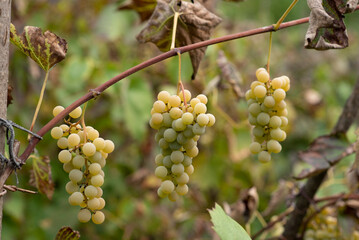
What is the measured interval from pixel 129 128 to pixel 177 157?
2.60 ft

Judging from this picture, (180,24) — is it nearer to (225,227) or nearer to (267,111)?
(267,111)

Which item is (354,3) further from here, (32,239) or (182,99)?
(32,239)

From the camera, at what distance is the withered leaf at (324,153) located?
28.1 inches

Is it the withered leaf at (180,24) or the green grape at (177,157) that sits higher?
the withered leaf at (180,24)

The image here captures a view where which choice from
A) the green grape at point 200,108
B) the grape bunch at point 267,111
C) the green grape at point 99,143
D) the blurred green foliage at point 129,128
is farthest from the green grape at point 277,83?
the blurred green foliage at point 129,128

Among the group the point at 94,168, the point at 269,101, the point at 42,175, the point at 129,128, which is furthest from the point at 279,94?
the point at 129,128

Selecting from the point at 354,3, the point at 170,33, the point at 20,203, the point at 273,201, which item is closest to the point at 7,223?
the point at 20,203

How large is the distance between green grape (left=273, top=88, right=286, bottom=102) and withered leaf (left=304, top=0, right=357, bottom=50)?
68 mm

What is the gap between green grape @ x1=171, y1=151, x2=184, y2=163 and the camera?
48 centimetres

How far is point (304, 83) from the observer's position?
6.88 feet

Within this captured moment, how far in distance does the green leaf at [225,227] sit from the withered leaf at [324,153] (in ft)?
0.82

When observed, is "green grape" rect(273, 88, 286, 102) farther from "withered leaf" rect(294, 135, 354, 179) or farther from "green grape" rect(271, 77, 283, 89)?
"withered leaf" rect(294, 135, 354, 179)

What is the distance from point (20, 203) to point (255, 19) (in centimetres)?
149

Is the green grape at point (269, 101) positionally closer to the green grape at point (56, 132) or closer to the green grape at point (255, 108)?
the green grape at point (255, 108)
